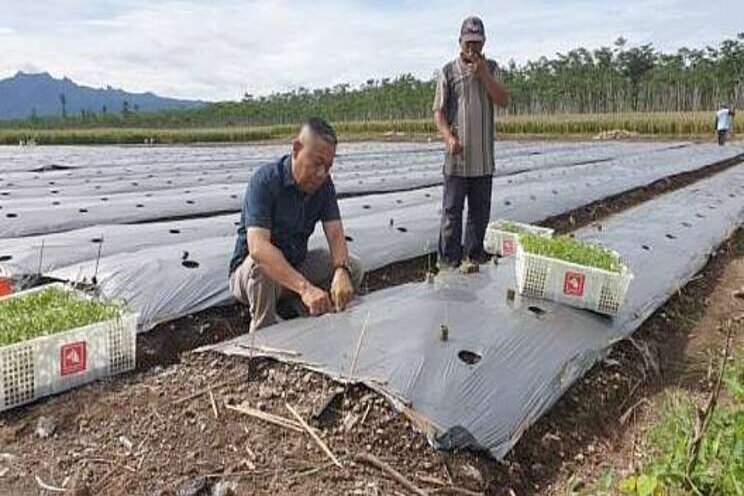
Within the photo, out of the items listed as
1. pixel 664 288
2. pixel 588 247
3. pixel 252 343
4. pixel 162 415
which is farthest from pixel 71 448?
pixel 664 288

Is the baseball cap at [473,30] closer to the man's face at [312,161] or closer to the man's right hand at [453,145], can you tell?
the man's right hand at [453,145]

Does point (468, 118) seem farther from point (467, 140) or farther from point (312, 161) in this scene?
point (312, 161)

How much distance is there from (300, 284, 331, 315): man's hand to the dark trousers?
1.65m

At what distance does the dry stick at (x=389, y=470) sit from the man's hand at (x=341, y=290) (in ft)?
3.43

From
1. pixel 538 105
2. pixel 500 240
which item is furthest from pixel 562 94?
pixel 500 240

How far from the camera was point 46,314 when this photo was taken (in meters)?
2.73

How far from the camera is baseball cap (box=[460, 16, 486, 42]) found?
162 inches

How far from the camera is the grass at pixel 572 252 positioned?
343cm

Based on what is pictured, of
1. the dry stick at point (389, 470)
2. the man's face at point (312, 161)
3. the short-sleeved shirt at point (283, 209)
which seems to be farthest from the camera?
the short-sleeved shirt at point (283, 209)

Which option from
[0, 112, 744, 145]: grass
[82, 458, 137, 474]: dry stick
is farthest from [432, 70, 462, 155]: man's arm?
[0, 112, 744, 145]: grass

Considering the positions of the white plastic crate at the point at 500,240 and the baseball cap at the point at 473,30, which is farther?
the white plastic crate at the point at 500,240

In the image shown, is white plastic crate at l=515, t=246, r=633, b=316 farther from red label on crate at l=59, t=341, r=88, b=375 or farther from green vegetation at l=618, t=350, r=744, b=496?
red label on crate at l=59, t=341, r=88, b=375

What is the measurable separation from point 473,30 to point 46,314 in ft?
9.03

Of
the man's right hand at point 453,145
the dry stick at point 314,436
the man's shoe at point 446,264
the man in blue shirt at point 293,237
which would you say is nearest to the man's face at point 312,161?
the man in blue shirt at point 293,237
